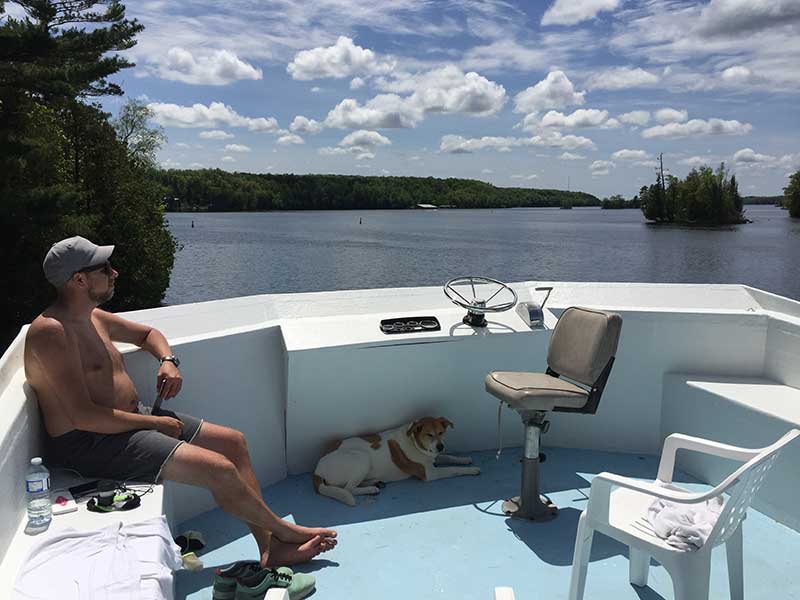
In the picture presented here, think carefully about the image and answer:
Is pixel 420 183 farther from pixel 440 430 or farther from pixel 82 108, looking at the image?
pixel 440 430

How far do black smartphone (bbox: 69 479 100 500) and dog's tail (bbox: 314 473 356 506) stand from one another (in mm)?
1128

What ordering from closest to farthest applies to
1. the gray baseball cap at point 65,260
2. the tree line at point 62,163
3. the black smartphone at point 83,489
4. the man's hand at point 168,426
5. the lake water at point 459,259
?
the black smartphone at point 83,489 → the gray baseball cap at point 65,260 → the man's hand at point 168,426 → the tree line at point 62,163 → the lake water at point 459,259

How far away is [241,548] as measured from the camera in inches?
99.4

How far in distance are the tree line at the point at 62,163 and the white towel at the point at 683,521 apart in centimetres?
1319

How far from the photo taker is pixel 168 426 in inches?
86.2

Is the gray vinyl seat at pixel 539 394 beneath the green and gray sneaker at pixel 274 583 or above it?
above

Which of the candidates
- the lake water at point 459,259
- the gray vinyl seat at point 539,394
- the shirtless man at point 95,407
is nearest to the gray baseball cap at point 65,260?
the shirtless man at point 95,407

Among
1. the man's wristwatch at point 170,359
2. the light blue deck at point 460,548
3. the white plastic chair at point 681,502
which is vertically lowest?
the light blue deck at point 460,548

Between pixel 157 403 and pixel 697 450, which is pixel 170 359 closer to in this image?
pixel 157 403

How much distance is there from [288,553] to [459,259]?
109 ft

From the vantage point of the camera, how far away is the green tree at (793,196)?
198 ft

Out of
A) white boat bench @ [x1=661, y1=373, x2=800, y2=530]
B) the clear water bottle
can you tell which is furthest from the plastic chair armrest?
the clear water bottle

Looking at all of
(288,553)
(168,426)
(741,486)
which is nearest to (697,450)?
(741,486)

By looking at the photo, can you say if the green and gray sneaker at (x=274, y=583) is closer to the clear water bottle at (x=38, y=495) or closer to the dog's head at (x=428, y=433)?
the clear water bottle at (x=38, y=495)
